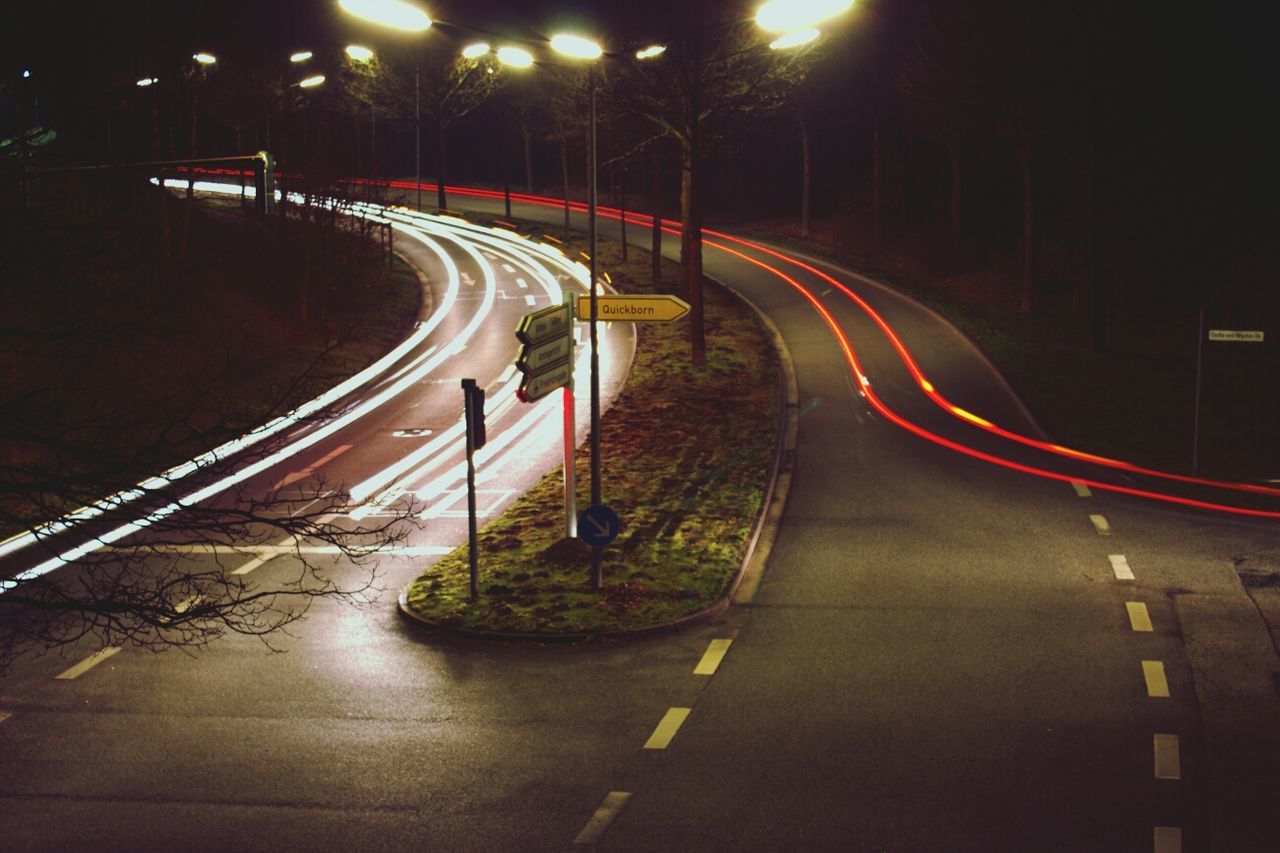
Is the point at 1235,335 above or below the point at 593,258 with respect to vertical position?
below

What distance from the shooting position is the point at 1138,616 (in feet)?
47.2

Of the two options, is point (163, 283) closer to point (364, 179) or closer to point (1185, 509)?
point (364, 179)

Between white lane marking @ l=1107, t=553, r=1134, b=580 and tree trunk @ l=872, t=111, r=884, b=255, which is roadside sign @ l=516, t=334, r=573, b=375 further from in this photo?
tree trunk @ l=872, t=111, r=884, b=255

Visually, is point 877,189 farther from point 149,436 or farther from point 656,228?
point 149,436

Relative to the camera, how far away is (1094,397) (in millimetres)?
30625

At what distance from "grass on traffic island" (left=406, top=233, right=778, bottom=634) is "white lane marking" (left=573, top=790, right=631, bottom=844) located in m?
4.57

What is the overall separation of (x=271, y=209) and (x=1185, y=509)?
1589 cm

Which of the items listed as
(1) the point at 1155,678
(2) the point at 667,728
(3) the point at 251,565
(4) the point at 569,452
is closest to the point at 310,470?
(3) the point at 251,565

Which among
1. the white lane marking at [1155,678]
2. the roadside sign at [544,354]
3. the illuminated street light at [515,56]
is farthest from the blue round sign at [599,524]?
the white lane marking at [1155,678]

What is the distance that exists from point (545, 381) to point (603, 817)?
805cm

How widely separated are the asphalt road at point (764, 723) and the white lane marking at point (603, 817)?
0.09 ft

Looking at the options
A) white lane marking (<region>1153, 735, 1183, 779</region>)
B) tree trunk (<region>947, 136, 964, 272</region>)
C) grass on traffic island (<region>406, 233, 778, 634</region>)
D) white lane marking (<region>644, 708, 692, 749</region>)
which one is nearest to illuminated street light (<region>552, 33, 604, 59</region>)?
grass on traffic island (<region>406, 233, 778, 634</region>)

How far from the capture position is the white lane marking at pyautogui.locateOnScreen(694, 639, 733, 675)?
12906 mm

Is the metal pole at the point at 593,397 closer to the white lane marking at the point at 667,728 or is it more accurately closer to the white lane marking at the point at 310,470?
the white lane marking at the point at 667,728
